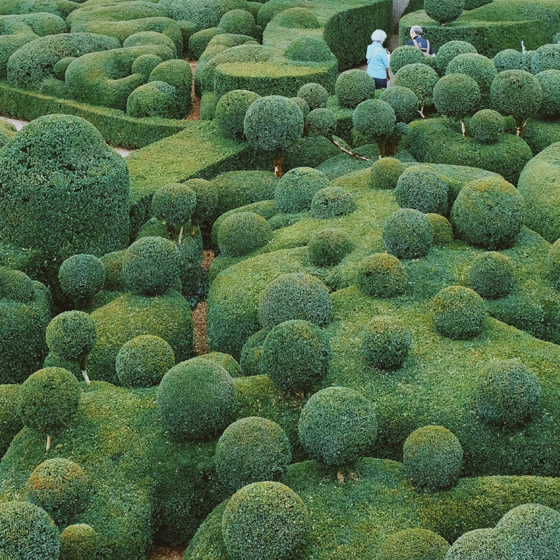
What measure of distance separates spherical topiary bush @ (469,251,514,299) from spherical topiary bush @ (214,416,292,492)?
15.1 feet

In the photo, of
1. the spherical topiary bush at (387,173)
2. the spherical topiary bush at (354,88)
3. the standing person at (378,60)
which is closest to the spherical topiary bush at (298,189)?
the spherical topiary bush at (387,173)

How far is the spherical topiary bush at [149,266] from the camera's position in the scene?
46.4ft

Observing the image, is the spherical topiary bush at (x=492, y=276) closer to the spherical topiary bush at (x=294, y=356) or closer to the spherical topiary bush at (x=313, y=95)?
the spherical topiary bush at (x=294, y=356)

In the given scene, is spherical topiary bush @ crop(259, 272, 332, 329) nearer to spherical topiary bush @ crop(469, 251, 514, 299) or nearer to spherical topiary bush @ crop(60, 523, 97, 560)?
spherical topiary bush @ crop(469, 251, 514, 299)

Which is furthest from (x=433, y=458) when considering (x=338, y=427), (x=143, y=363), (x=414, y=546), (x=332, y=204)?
(x=332, y=204)

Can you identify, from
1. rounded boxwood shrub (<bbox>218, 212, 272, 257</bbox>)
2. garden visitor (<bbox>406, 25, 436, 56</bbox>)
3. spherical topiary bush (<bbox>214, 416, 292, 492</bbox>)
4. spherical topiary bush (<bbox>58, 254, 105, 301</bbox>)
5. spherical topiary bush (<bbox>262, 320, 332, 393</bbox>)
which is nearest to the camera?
spherical topiary bush (<bbox>214, 416, 292, 492</bbox>)

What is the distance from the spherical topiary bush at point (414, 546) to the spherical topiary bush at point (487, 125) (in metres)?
11.3

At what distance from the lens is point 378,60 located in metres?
22.7

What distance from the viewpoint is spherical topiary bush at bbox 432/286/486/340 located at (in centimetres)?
1202

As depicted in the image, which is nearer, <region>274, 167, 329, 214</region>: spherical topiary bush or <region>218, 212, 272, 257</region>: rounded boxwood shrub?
<region>218, 212, 272, 257</region>: rounded boxwood shrub

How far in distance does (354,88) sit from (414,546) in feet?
48.1

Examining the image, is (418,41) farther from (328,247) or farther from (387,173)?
(328,247)

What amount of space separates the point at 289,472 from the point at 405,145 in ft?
38.1

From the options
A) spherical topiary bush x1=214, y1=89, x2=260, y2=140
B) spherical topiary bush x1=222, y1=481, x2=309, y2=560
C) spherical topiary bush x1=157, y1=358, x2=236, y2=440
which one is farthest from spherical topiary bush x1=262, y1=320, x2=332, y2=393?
spherical topiary bush x1=214, y1=89, x2=260, y2=140
